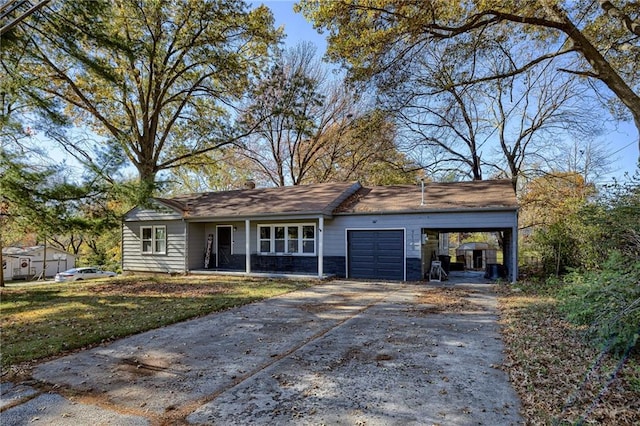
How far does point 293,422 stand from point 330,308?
187 inches

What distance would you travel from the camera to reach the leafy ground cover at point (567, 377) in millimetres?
3109

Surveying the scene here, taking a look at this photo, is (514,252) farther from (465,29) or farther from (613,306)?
(613,306)

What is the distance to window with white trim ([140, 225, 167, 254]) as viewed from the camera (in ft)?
53.0

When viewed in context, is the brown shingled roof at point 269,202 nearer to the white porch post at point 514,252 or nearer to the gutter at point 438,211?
the gutter at point 438,211

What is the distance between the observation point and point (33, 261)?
1464 inches

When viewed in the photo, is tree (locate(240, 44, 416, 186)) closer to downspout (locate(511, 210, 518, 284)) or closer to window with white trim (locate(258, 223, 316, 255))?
window with white trim (locate(258, 223, 316, 255))

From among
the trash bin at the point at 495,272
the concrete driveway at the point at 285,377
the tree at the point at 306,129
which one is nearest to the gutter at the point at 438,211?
the trash bin at the point at 495,272

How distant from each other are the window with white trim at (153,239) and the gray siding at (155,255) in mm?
153

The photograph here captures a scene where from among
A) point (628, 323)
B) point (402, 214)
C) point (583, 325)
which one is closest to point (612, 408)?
point (628, 323)

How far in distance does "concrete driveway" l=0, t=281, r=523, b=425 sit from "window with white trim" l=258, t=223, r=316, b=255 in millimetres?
7350

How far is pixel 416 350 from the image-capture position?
15.9ft

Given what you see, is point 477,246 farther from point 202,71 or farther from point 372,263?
point 202,71

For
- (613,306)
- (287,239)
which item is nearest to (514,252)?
(613,306)

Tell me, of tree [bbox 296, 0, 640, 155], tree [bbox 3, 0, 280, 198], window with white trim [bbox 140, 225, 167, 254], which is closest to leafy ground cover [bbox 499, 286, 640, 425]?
tree [bbox 296, 0, 640, 155]
